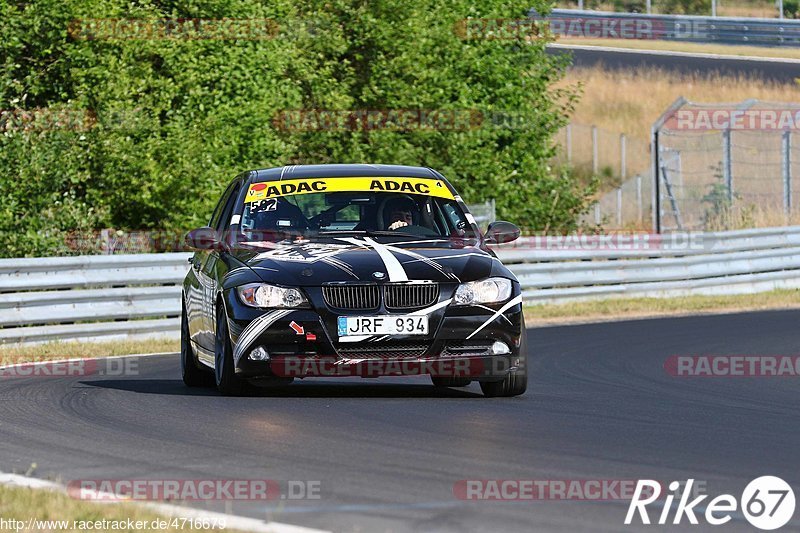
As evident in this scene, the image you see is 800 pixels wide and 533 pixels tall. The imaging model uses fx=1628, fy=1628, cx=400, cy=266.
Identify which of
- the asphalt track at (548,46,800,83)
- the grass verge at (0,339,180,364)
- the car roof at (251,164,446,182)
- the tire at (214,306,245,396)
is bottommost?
the grass verge at (0,339,180,364)

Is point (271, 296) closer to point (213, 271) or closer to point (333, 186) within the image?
point (213, 271)

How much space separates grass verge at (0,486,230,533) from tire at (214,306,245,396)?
365cm

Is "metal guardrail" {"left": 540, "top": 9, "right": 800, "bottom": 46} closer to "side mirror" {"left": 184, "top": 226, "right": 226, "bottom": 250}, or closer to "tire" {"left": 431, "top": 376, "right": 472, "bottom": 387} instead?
"tire" {"left": 431, "top": 376, "right": 472, "bottom": 387}

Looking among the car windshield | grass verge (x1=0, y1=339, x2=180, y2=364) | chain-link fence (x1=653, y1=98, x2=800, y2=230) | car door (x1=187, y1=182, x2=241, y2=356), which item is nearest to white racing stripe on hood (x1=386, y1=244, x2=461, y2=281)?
the car windshield

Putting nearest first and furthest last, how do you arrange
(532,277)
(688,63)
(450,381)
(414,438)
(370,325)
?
1. (414,438)
2. (370,325)
3. (450,381)
4. (532,277)
5. (688,63)

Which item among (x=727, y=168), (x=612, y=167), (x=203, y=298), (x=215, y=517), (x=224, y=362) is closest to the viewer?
(x=215, y=517)

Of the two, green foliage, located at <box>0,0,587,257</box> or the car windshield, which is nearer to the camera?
the car windshield

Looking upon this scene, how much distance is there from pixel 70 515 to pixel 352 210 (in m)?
5.37

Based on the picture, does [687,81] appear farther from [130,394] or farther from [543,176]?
[130,394]

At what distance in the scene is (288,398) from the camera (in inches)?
419

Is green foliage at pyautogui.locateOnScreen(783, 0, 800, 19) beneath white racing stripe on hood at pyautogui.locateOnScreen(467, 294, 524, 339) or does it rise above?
above

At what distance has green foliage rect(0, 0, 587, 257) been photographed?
2403 cm

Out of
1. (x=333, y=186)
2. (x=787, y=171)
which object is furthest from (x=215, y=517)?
(x=787, y=171)

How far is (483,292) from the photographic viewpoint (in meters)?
10.2
